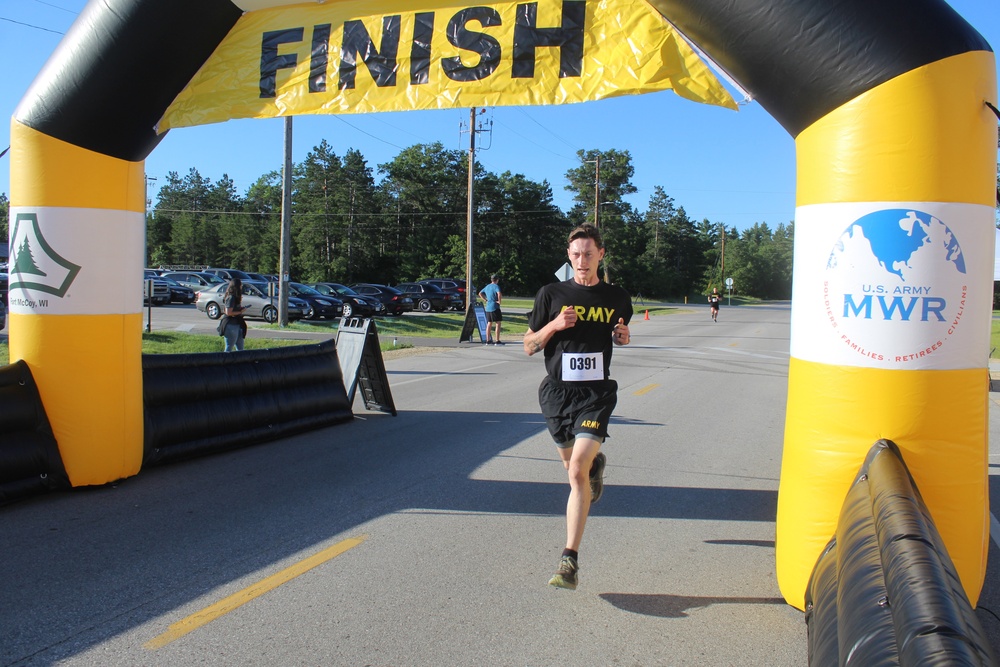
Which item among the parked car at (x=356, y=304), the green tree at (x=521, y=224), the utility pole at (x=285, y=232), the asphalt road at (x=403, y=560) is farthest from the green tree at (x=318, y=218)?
the asphalt road at (x=403, y=560)

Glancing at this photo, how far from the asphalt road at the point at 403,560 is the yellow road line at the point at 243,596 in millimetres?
15

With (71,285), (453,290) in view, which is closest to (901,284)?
(71,285)

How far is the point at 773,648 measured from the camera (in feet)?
12.1

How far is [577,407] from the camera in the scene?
4613mm

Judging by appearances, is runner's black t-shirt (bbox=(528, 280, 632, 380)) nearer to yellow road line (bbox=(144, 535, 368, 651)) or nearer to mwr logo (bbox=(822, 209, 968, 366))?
mwr logo (bbox=(822, 209, 968, 366))

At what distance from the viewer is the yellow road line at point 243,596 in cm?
370

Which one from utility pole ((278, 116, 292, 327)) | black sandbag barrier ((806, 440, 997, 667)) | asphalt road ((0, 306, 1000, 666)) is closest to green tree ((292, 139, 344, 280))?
utility pole ((278, 116, 292, 327))

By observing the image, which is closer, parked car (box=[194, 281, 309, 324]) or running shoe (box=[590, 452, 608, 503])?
running shoe (box=[590, 452, 608, 503])

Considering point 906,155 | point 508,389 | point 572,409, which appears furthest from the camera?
point 508,389

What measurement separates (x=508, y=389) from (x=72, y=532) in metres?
8.17

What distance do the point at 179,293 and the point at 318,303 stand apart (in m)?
10.5

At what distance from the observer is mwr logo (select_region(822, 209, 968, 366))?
11.8 feet

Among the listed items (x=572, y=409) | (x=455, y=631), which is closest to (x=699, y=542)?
(x=572, y=409)

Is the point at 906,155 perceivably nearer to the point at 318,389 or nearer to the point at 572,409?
the point at 572,409
